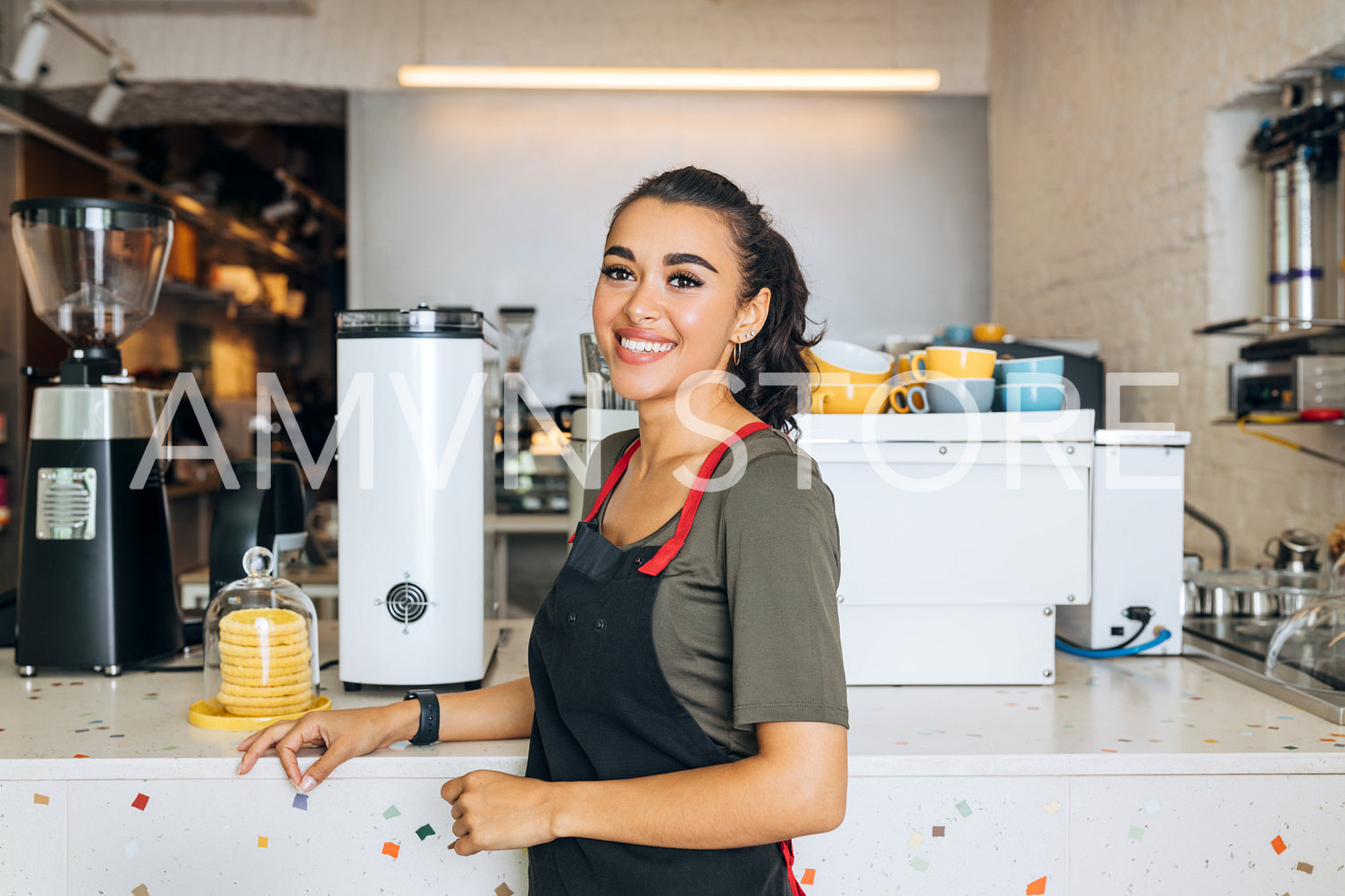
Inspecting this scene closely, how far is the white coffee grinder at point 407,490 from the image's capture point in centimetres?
130

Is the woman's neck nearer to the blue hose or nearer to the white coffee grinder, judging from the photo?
the white coffee grinder

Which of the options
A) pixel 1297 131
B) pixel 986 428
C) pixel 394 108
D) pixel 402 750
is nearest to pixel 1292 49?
pixel 1297 131

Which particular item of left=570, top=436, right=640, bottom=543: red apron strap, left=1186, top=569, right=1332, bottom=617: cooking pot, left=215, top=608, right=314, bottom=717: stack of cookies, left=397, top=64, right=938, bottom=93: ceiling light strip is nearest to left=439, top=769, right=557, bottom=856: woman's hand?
left=570, top=436, right=640, bottom=543: red apron strap

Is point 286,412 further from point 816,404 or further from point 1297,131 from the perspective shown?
point 1297,131

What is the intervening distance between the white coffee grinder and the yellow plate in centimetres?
14

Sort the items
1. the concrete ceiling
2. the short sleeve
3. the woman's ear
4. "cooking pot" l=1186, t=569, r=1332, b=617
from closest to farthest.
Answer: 1. the short sleeve
2. the woman's ear
3. "cooking pot" l=1186, t=569, r=1332, b=617
4. the concrete ceiling

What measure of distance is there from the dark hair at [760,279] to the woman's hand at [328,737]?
0.53 meters

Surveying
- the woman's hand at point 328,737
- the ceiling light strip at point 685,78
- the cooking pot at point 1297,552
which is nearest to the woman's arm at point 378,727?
the woman's hand at point 328,737

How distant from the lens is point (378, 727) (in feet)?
3.65

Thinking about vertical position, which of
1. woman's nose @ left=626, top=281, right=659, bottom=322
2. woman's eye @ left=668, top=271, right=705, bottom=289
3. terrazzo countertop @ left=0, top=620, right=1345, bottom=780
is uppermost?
woman's eye @ left=668, top=271, right=705, bottom=289

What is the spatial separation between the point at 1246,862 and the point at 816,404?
75 cm

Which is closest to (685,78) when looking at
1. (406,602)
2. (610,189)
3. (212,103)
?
(610,189)

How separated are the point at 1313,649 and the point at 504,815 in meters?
→ 1.09

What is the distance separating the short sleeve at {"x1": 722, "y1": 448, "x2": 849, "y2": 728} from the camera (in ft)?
2.68
